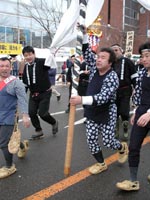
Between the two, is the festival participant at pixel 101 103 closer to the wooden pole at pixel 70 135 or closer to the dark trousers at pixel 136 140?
the wooden pole at pixel 70 135

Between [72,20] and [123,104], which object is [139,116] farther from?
[123,104]

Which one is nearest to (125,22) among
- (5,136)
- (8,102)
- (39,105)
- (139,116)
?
(39,105)

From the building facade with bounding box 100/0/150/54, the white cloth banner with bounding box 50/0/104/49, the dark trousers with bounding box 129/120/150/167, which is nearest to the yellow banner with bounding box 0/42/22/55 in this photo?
the white cloth banner with bounding box 50/0/104/49

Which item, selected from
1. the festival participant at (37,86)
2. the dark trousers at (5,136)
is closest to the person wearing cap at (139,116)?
the dark trousers at (5,136)

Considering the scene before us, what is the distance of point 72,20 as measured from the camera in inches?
183

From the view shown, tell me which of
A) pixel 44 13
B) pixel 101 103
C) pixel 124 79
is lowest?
pixel 101 103

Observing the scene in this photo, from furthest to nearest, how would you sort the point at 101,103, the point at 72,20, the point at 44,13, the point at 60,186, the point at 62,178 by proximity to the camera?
1. the point at 44,13
2. the point at 72,20
3. the point at 62,178
4. the point at 60,186
5. the point at 101,103

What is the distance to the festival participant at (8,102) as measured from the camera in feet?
14.2

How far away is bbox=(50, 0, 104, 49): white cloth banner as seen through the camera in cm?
461

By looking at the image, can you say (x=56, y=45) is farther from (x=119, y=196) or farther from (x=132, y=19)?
(x=132, y=19)

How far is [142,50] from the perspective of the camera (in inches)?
154

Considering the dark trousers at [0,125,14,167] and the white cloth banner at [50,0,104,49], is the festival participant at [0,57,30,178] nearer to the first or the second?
the dark trousers at [0,125,14,167]

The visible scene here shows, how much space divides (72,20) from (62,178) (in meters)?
2.04

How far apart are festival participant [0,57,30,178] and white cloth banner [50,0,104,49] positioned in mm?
776
